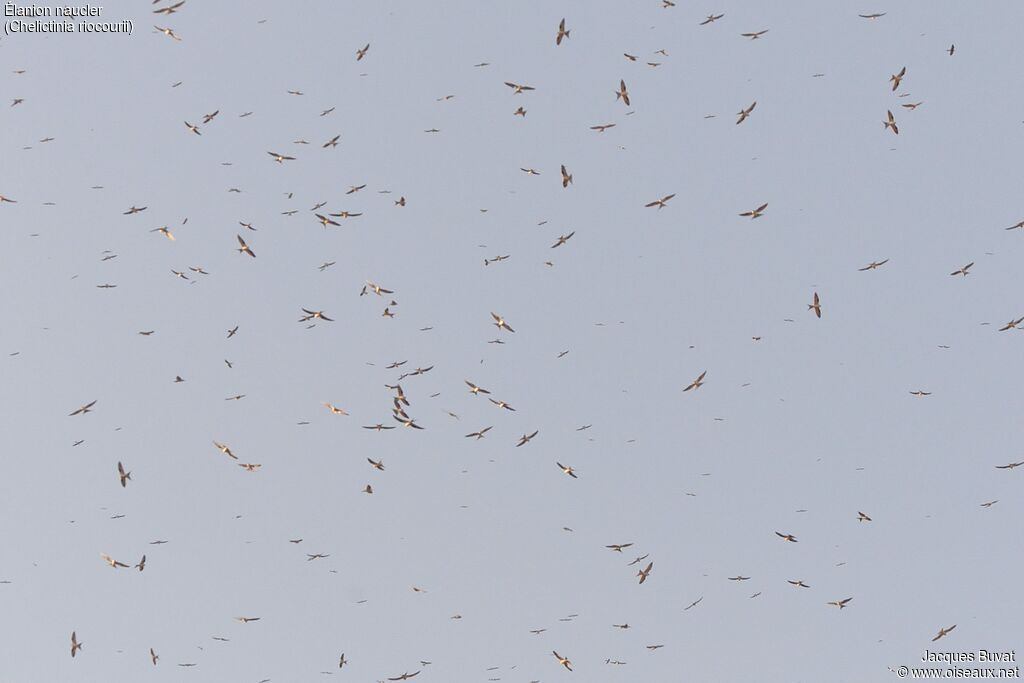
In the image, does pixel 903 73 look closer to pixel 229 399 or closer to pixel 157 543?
pixel 229 399

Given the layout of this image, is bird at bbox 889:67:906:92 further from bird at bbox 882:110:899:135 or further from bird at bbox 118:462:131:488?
bird at bbox 118:462:131:488

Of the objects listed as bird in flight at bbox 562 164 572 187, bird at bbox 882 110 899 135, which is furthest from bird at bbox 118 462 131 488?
bird at bbox 882 110 899 135

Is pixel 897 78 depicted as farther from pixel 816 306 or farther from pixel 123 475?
pixel 123 475

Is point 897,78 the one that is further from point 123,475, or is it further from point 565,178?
point 123,475

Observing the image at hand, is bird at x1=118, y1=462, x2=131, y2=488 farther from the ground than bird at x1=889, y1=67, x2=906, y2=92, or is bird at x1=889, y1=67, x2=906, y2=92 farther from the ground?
bird at x1=889, y1=67, x2=906, y2=92

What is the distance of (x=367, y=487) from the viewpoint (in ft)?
174

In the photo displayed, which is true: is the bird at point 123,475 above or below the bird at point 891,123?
below

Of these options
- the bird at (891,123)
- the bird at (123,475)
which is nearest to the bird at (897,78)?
the bird at (891,123)

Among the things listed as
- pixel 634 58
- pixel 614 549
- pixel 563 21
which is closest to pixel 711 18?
pixel 634 58

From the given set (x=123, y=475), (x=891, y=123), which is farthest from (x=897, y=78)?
(x=123, y=475)

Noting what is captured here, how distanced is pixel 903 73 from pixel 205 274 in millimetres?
40372

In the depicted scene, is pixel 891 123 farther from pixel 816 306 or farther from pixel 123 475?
pixel 123 475

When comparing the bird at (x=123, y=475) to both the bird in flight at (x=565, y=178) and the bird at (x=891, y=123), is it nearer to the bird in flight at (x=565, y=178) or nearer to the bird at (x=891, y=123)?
the bird in flight at (x=565, y=178)

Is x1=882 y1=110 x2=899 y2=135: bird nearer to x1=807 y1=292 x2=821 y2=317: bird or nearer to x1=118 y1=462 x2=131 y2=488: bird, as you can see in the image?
x1=807 y1=292 x2=821 y2=317: bird
